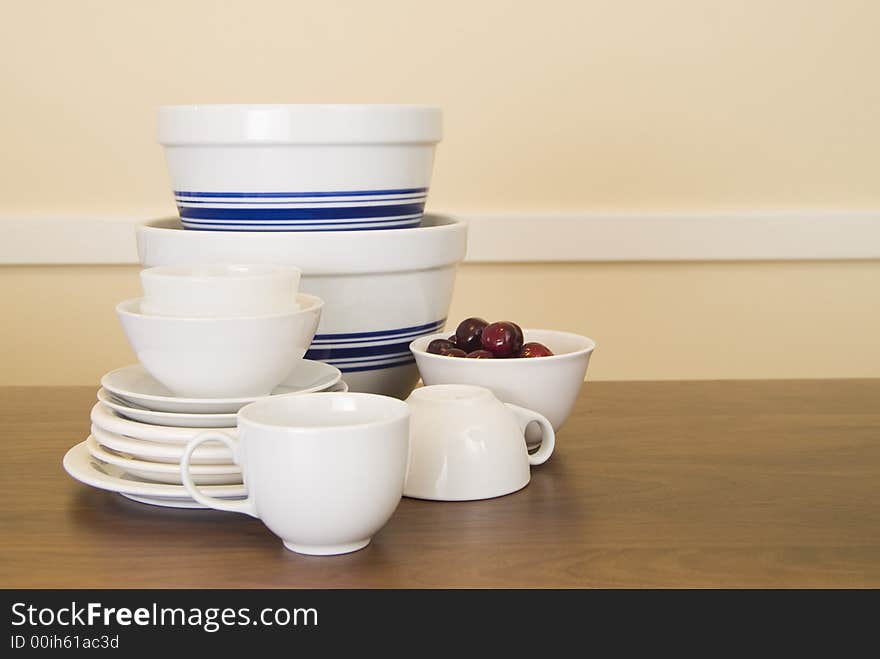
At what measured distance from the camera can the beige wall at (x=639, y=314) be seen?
197 centimetres

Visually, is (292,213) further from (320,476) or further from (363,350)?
(320,476)

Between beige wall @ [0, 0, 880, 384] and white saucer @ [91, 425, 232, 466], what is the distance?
1.23 m

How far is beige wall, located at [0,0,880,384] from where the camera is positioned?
1896 millimetres

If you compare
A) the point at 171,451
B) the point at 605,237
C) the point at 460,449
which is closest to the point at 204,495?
the point at 171,451

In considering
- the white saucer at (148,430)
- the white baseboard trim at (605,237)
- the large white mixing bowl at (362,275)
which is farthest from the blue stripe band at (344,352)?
the white baseboard trim at (605,237)

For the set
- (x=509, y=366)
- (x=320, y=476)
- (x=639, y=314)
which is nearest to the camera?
(x=320, y=476)

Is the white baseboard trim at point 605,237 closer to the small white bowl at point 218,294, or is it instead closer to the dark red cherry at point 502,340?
the dark red cherry at point 502,340

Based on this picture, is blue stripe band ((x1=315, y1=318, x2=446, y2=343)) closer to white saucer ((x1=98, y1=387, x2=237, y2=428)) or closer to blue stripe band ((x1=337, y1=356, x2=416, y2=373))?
blue stripe band ((x1=337, y1=356, x2=416, y2=373))

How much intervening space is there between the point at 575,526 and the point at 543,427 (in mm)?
151

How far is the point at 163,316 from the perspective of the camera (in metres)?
0.78

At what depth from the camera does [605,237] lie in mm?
1947

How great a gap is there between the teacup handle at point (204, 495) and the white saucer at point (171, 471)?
3 cm
